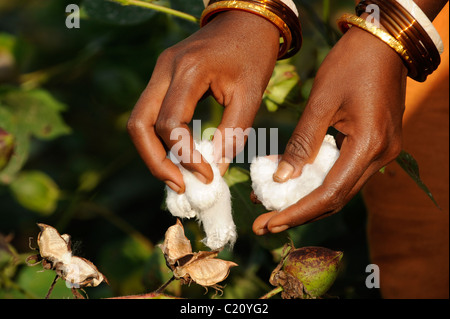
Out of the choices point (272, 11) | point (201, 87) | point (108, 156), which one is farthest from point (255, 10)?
point (108, 156)

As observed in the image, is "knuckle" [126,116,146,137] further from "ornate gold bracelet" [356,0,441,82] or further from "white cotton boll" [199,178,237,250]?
"ornate gold bracelet" [356,0,441,82]

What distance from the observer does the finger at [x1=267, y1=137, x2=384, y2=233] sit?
1.94 feet

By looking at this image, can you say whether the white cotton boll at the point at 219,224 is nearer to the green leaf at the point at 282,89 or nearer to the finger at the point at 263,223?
the finger at the point at 263,223

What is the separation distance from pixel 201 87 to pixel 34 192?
0.53m

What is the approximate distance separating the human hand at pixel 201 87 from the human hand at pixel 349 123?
70 millimetres

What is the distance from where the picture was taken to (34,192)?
986 mm

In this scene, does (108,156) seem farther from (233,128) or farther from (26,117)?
(233,128)

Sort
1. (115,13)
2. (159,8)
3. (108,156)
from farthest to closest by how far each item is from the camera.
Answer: (108,156)
(115,13)
(159,8)

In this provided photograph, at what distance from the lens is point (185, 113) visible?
1.88 ft

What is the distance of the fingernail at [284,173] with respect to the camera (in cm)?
62

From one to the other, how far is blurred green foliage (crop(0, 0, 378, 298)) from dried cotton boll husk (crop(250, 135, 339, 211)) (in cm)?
11

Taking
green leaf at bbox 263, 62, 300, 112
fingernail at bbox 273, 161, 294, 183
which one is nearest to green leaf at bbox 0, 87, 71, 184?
green leaf at bbox 263, 62, 300, 112

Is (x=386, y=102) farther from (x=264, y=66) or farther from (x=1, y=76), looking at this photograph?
(x=1, y=76)

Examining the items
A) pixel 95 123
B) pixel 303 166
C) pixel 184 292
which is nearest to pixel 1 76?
pixel 95 123
